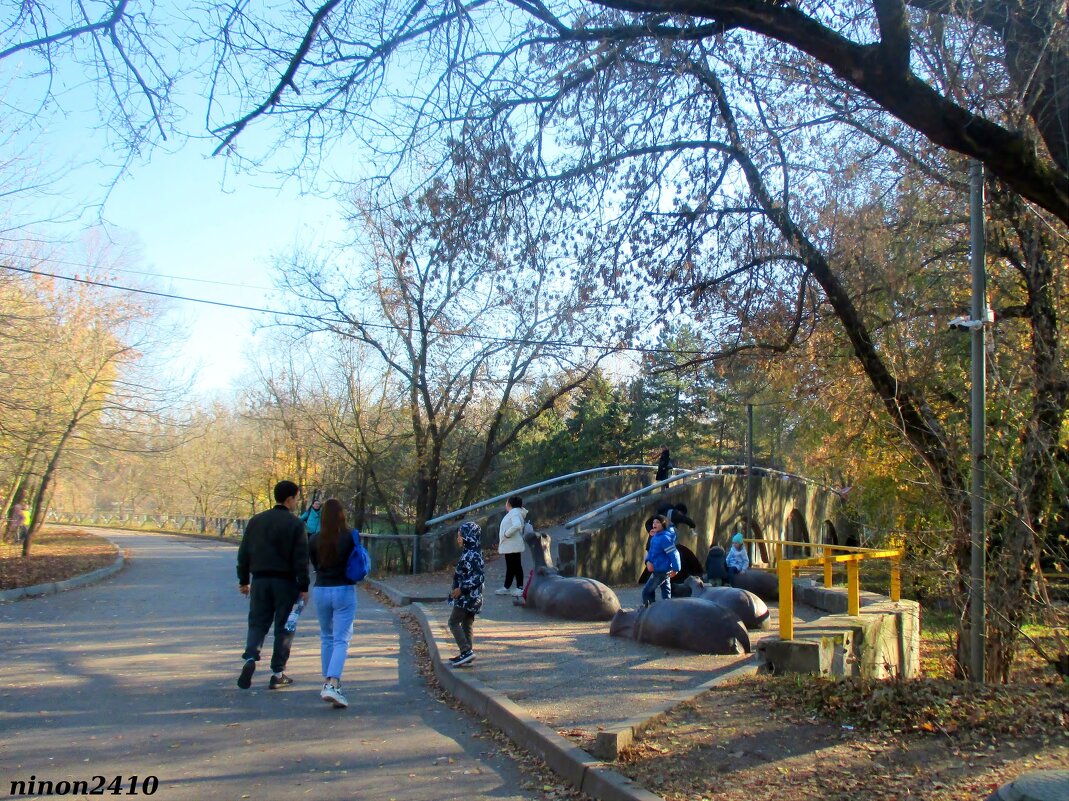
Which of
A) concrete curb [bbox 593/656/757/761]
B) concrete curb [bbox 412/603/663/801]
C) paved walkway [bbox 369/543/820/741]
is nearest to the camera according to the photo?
concrete curb [bbox 412/603/663/801]

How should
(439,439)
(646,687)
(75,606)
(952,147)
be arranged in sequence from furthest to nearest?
(439,439) < (75,606) < (646,687) < (952,147)

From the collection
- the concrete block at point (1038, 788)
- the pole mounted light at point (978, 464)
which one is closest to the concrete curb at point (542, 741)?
the concrete block at point (1038, 788)

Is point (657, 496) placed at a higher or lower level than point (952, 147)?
lower

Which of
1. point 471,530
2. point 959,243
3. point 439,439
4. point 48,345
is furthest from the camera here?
point 439,439

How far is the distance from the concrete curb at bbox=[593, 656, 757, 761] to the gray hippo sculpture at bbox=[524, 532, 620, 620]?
4.48m

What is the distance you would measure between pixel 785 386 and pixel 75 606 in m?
12.5

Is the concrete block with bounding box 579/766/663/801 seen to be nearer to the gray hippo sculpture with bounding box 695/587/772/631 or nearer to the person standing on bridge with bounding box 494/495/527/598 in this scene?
the gray hippo sculpture with bounding box 695/587/772/631

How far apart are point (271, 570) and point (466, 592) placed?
6.26ft

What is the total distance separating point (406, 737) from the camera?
21.1 feet

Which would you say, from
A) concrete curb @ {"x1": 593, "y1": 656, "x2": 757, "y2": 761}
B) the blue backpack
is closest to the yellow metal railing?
concrete curb @ {"x1": 593, "y1": 656, "x2": 757, "y2": 761}

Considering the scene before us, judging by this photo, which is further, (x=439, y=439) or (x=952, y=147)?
(x=439, y=439)

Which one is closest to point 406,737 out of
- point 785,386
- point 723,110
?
point 723,110

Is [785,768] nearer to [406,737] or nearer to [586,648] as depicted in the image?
[406,737]

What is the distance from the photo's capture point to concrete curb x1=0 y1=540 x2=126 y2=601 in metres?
14.4
